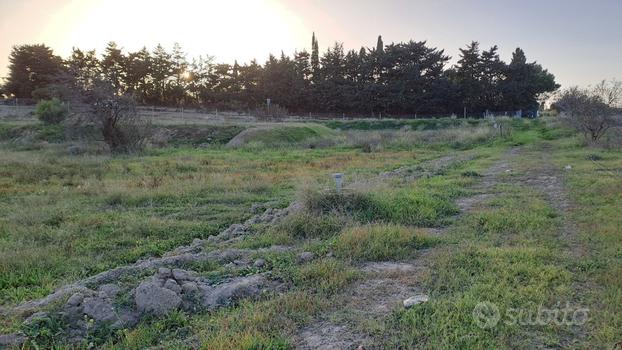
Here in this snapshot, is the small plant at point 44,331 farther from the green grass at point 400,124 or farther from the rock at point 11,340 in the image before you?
the green grass at point 400,124

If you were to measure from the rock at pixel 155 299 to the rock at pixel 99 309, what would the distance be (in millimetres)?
284

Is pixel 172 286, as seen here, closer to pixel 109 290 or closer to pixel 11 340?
pixel 109 290

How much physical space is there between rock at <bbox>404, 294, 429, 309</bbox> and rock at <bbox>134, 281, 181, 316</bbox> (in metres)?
2.61

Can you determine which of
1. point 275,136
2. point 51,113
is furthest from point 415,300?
point 51,113

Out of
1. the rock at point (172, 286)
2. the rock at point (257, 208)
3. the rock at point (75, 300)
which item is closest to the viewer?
the rock at point (75, 300)

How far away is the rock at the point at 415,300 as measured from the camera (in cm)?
475

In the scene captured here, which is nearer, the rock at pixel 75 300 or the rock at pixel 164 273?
the rock at pixel 75 300

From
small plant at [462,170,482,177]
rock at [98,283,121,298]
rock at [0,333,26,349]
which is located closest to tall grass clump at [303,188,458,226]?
rock at [98,283,121,298]

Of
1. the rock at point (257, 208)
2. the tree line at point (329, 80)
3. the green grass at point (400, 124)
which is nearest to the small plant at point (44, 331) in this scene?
the rock at point (257, 208)

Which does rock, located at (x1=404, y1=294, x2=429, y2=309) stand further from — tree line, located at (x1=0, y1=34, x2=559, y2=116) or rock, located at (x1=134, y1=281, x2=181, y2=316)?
tree line, located at (x1=0, y1=34, x2=559, y2=116)

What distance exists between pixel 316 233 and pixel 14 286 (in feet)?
15.3

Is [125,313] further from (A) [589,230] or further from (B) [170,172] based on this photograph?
(B) [170,172]

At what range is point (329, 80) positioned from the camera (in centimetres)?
6388

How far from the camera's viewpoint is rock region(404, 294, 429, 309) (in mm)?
4750
